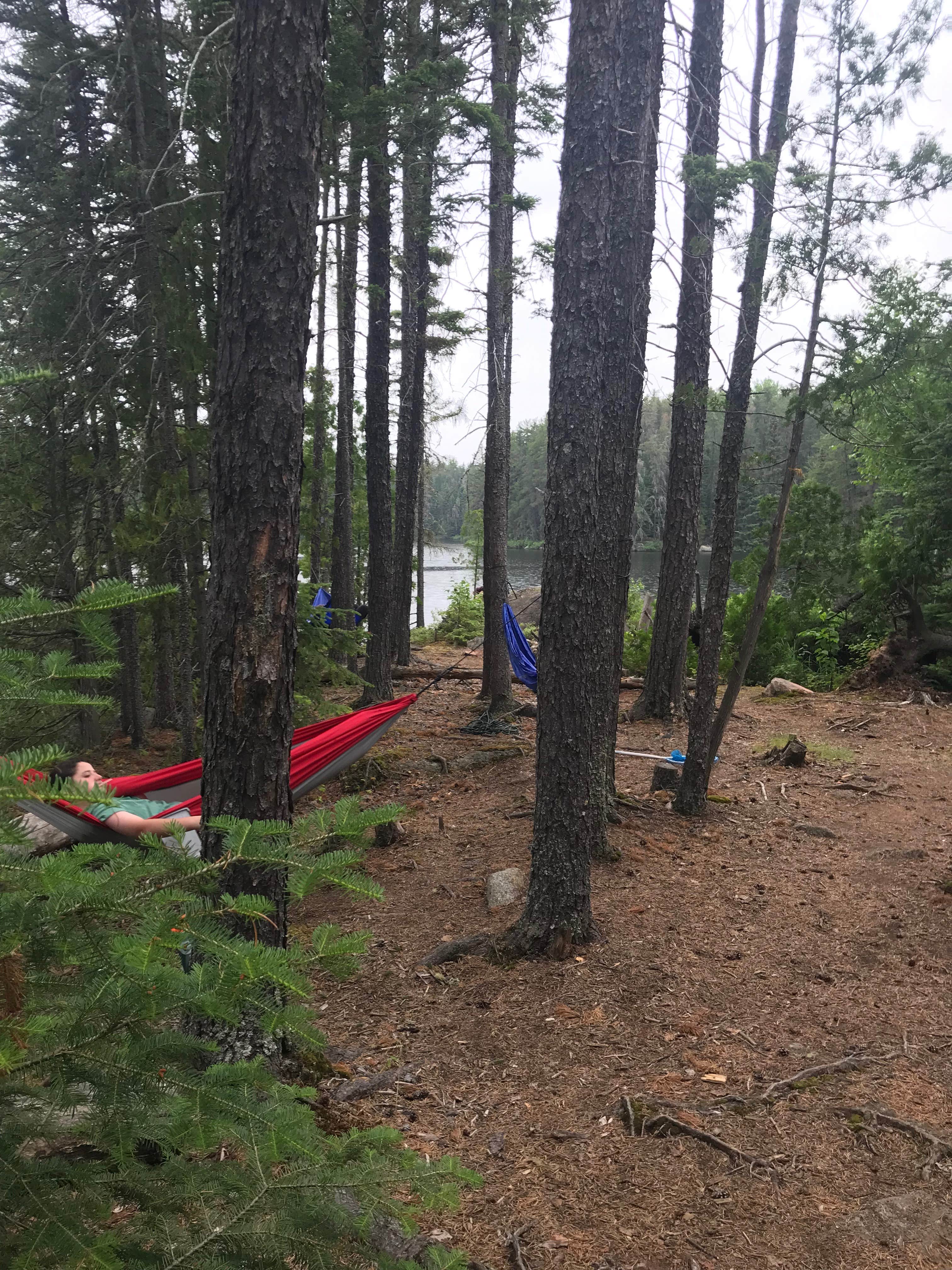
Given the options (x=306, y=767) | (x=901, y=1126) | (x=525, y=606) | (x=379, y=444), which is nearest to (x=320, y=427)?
(x=379, y=444)

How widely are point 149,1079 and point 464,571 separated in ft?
120

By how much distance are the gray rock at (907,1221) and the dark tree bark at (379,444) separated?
5.16m

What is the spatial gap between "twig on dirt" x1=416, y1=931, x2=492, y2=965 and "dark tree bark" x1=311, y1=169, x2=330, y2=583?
5.75 meters

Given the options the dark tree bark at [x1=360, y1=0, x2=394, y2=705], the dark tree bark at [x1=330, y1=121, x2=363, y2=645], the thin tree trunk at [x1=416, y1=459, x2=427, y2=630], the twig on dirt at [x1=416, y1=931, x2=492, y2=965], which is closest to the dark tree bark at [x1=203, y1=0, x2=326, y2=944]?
the twig on dirt at [x1=416, y1=931, x2=492, y2=965]

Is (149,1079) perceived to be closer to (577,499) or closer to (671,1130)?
(671,1130)

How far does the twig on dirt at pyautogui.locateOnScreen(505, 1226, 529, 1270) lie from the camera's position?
1.80 meters

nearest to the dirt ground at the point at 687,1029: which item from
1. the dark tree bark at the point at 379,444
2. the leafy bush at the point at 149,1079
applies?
the leafy bush at the point at 149,1079

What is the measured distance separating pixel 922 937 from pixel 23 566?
5.71 metres

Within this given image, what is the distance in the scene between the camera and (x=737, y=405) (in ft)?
13.8

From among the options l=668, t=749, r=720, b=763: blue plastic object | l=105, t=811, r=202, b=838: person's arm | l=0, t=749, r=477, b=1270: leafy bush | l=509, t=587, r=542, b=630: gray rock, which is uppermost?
l=0, t=749, r=477, b=1270: leafy bush

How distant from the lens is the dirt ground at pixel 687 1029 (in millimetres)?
1924

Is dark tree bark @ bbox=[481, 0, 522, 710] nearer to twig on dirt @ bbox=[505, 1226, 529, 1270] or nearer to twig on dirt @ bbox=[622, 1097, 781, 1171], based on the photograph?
twig on dirt @ bbox=[622, 1097, 781, 1171]

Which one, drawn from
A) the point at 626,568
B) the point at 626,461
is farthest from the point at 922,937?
the point at 626,461

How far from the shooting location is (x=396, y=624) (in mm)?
9617
